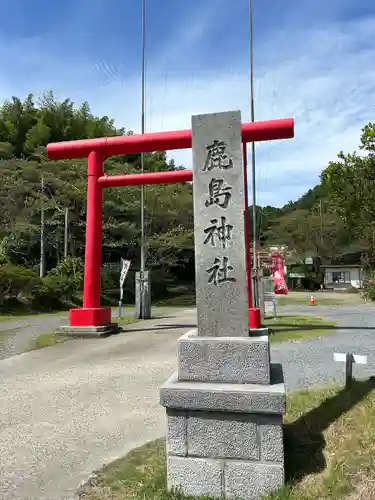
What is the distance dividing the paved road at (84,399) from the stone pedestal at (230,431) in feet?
2.83

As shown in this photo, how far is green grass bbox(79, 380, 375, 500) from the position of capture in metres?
2.68

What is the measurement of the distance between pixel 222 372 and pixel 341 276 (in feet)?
132

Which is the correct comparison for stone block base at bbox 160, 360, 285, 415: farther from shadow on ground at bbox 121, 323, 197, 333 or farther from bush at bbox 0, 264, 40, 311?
bush at bbox 0, 264, 40, 311

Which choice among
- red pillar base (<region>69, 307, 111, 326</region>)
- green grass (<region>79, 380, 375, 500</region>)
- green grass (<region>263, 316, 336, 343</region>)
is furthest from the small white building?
green grass (<region>79, 380, 375, 500</region>)

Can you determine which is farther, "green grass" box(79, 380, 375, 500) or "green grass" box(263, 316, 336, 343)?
"green grass" box(263, 316, 336, 343)

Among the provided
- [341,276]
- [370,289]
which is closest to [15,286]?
[370,289]

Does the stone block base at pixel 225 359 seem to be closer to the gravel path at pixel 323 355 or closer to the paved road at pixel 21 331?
the gravel path at pixel 323 355

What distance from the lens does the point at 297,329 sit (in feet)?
33.6

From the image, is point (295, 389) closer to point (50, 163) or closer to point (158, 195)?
point (158, 195)

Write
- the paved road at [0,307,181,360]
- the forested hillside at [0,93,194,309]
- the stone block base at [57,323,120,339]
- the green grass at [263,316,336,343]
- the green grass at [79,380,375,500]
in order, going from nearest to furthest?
the green grass at [79,380,375,500], the paved road at [0,307,181,360], the green grass at [263,316,336,343], the stone block base at [57,323,120,339], the forested hillside at [0,93,194,309]

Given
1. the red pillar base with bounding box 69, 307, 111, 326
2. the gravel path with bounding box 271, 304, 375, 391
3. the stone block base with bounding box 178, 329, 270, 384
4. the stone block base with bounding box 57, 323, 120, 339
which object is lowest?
the gravel path with bounding box 271, 304, 375, 391

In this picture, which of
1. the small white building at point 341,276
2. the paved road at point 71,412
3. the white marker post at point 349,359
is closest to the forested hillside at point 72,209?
the paved road at point 71,412

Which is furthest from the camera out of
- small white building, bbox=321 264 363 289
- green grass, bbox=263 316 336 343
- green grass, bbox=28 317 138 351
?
small white building, bbox=321 264 363 289

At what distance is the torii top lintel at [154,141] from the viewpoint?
320 inches
